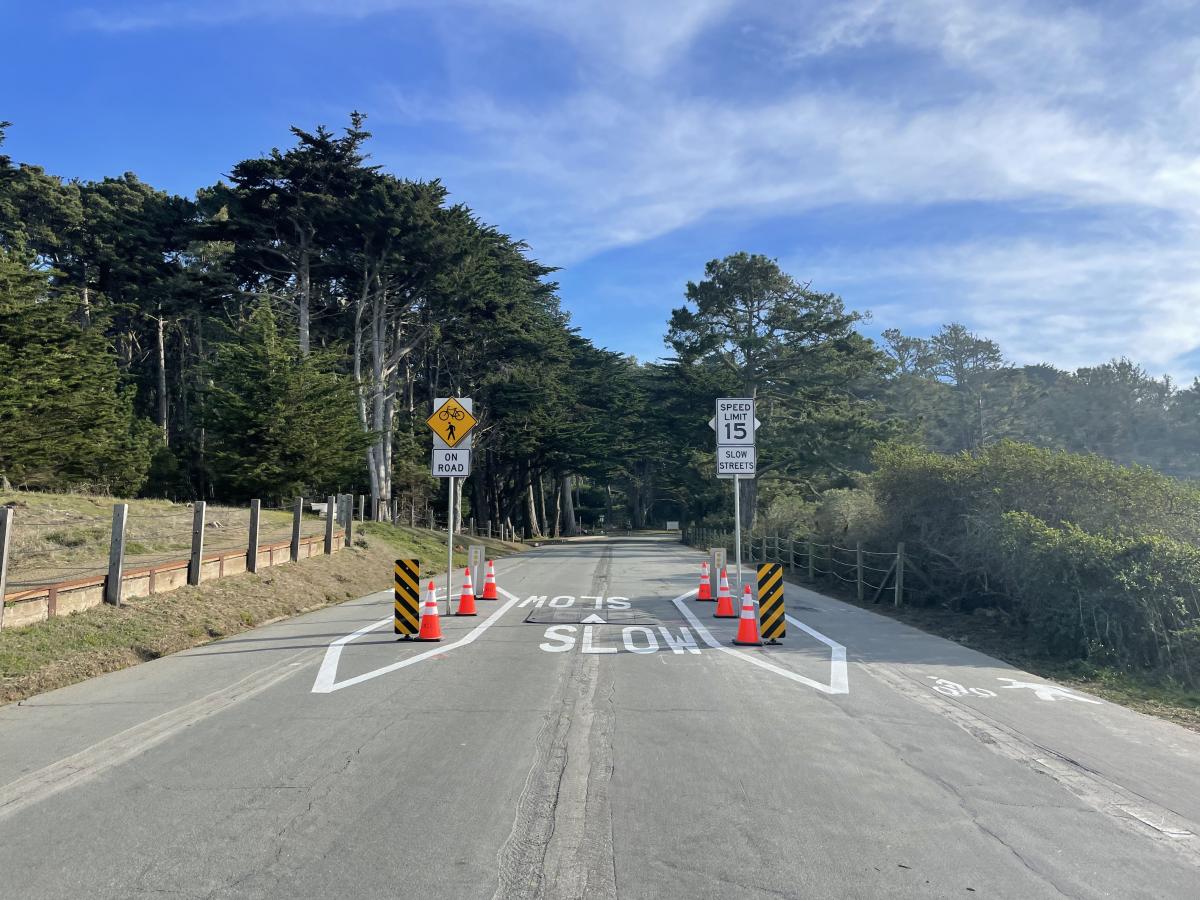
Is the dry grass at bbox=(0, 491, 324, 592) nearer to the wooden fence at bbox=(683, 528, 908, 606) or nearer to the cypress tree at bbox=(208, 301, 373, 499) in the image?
the cypress tree at bbox=(208, 301, 373, 499)

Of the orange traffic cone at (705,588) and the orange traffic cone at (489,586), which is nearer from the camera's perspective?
the orange traffic cone at (489,586)

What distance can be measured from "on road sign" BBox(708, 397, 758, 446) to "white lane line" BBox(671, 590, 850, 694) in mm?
3026

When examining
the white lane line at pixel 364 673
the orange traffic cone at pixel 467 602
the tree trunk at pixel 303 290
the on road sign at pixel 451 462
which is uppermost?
the tree trunk at pixel 303 290

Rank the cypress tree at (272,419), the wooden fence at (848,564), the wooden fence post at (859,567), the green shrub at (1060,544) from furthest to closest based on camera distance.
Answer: the cypress tree at (272,419), the wooden fence post at (859,567), the wooden fence at (848,564), the green shrub at (1060,544)

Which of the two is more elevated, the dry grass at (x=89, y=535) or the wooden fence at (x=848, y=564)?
the dry grass at (x=89, y=535)

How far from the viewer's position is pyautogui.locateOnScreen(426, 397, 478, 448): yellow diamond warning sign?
1527 cm

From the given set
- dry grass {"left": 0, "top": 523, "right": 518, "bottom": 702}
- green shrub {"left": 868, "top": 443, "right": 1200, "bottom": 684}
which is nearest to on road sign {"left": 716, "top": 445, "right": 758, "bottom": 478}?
green shrub {"left": 868, "top": 443, "right": 1200, "bottom": 684}

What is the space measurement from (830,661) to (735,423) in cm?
436

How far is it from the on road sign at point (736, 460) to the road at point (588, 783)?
3.72 meters

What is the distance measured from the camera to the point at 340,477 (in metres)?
33.6

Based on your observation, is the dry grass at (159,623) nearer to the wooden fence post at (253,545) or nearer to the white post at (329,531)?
the wooden fence post at (253,545)

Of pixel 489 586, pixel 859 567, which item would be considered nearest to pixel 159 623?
pixel 489 586

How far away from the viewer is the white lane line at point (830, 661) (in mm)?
9125

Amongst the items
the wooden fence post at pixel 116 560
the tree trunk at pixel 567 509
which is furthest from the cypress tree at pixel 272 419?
the tree trunk at pixel 567 509
